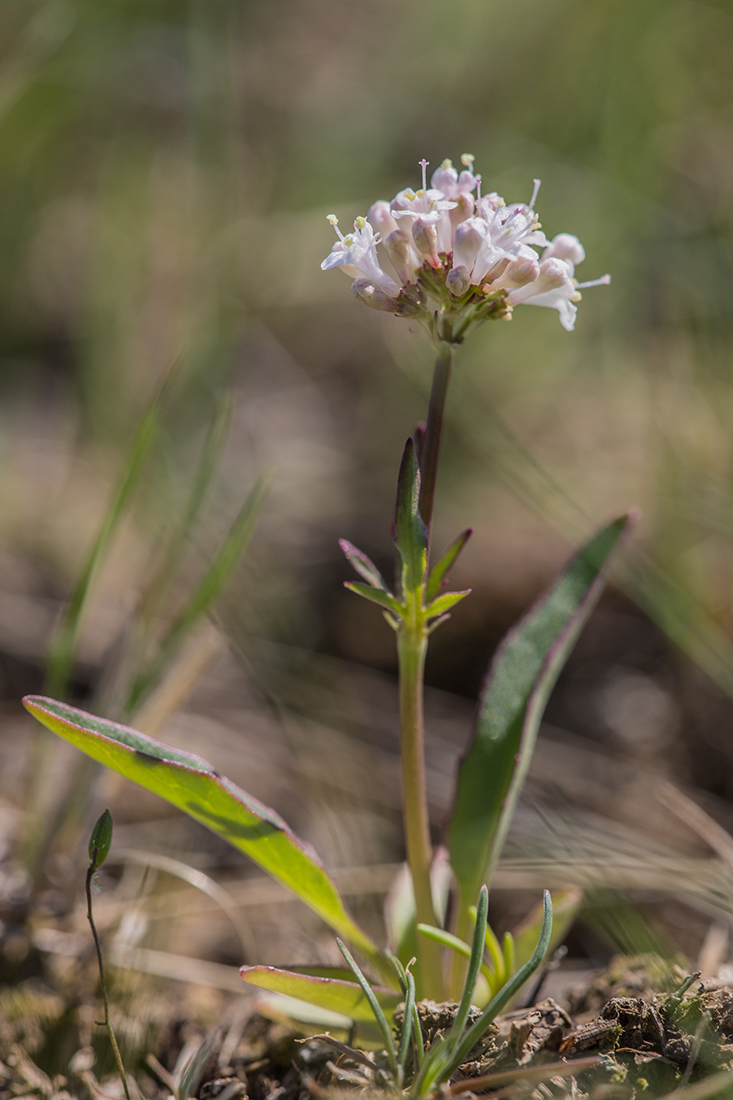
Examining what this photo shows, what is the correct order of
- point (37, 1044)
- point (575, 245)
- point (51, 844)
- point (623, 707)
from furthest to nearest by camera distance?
point (623, 707), point (51, 844), point (37, 1044), point (575, 245)

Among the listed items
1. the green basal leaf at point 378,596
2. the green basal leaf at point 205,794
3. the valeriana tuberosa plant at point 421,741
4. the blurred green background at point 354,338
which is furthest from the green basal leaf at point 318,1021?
the blurred green background at point 354,338

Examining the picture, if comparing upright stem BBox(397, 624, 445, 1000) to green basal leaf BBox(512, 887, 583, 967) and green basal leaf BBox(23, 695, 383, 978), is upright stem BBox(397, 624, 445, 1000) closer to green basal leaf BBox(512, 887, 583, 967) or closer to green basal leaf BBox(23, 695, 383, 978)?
green basal leaf BBox(23, 695, 383, 978)

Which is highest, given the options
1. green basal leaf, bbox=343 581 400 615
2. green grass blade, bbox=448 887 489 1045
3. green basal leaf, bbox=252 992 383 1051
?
green basal leaf, bbox=343 581 400 615

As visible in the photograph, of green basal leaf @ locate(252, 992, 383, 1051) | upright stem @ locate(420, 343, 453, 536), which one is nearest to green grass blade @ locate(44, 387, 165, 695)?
upright stem @ locate(420, 343, 453, 536)

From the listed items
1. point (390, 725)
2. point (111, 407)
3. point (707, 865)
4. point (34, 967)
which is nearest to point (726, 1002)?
point (707, 865)

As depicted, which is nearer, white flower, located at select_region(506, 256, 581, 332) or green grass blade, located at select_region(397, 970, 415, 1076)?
green grass blade, located at select_region(397, 970, 415, 1076)

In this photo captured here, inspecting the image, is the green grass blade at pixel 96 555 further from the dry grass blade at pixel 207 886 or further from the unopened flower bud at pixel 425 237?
the unopened flower bud at pixel 425 237

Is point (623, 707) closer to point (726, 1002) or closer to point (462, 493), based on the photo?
point (462, 493)
